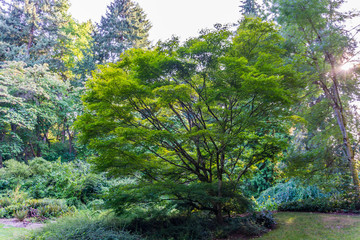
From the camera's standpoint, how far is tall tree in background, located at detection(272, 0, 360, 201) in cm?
666

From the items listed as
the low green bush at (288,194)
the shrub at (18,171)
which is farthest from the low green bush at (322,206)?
the shrub at (18,171)

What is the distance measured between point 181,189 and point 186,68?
276 cm

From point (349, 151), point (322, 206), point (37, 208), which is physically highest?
point (349, 151)

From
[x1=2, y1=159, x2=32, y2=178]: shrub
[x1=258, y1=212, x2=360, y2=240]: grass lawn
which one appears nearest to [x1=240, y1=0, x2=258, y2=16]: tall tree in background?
[x1=258, y1=212, x2=360, y2=240]: grass lawn

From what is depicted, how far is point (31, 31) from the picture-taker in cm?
1664

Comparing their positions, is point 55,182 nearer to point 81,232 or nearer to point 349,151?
point 81,232

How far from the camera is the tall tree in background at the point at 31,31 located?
15.2m

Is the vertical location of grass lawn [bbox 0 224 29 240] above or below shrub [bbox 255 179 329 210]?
below

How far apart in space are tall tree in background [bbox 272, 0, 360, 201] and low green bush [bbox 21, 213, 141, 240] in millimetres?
6605

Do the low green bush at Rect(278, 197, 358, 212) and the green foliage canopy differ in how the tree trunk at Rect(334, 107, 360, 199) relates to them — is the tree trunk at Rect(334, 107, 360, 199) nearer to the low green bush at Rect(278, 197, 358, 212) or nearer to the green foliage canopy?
the low green bush at Rect(278, 197, 358, 212)

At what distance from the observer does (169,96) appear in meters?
4.63

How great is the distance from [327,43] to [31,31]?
19.6m

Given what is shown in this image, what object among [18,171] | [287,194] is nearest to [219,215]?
[287,194]

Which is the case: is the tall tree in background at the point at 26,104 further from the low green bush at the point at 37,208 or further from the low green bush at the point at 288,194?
the low green bush at the point at 288,194
